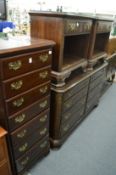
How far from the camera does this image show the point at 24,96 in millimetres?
1113

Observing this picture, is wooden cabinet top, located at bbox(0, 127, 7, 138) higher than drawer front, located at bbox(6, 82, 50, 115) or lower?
lower

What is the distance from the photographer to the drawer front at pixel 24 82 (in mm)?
973

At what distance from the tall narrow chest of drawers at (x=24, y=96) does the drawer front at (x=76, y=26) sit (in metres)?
0.22

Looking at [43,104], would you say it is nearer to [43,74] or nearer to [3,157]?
[43,74]

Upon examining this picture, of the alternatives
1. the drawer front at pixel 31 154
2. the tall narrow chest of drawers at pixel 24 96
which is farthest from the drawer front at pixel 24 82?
the drawer front at pixel 31 154

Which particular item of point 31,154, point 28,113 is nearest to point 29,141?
point 31,154

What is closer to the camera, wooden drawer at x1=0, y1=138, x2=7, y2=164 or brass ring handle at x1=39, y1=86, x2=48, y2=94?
wooden drawer at x1=0, y1=138, x2=7, y2=164

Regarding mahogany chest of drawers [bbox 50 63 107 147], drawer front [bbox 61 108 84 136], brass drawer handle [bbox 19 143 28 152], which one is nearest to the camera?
brass drawer handle [bbox 19 143 28 152]

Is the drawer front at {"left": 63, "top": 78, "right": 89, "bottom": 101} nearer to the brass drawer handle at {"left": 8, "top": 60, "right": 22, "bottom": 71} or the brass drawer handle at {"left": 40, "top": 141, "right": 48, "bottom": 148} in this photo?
the brass drawer handle at {"left": 40, "top": 141, "right": 48, "bottom": 148}

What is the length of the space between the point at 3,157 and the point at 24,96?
0.50 m

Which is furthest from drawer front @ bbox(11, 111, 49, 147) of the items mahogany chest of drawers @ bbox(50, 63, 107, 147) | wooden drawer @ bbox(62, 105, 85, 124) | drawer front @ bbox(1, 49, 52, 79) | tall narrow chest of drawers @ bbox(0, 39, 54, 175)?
drawer front @ bbox(1, 49, 52, 79)

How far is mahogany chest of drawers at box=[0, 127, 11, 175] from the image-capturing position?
3.53 ft

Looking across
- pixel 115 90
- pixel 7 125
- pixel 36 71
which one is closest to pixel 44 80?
pixel 36 71

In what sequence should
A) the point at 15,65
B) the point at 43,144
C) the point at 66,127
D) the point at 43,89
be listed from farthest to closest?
the point at 66,127, the point at 43,144, the point at 43,89, the point at 15,65
